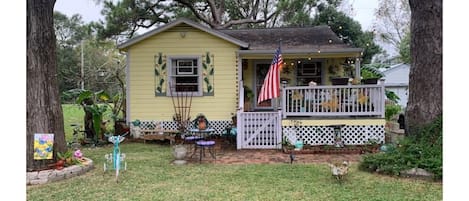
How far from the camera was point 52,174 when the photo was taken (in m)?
6.11

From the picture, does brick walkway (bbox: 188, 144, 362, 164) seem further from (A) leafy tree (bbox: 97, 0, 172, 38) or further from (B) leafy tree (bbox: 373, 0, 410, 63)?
(B) leafy tree (bbox: 373, 0, 410, 63)

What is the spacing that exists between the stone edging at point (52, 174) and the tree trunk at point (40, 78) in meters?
0.27

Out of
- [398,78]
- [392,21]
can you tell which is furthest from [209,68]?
[392,21]

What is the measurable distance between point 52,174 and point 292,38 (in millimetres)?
9472

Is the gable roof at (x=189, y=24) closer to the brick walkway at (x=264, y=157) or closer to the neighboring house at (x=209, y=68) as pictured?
the neighboring house at (x=209, y=68)

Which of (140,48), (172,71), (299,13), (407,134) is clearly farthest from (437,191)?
(299,13)

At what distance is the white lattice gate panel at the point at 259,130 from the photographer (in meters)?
9.39

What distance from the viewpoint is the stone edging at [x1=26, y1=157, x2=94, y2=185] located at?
5.96 meters

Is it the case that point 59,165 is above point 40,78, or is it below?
below

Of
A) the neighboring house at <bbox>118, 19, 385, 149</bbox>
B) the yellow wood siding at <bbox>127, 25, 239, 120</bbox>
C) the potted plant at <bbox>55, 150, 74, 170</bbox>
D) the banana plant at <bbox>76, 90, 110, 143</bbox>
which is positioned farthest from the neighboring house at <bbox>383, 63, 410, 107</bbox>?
the potted plant at <bbox>55, 150, 74, 170</bbox>

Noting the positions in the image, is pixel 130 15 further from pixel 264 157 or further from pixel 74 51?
pixel 74 51

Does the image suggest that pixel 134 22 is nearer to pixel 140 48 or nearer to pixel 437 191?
pixel 140 48

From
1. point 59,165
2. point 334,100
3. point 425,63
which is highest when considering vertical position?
point 425,63

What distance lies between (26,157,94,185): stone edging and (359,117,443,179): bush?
18.0 ft
